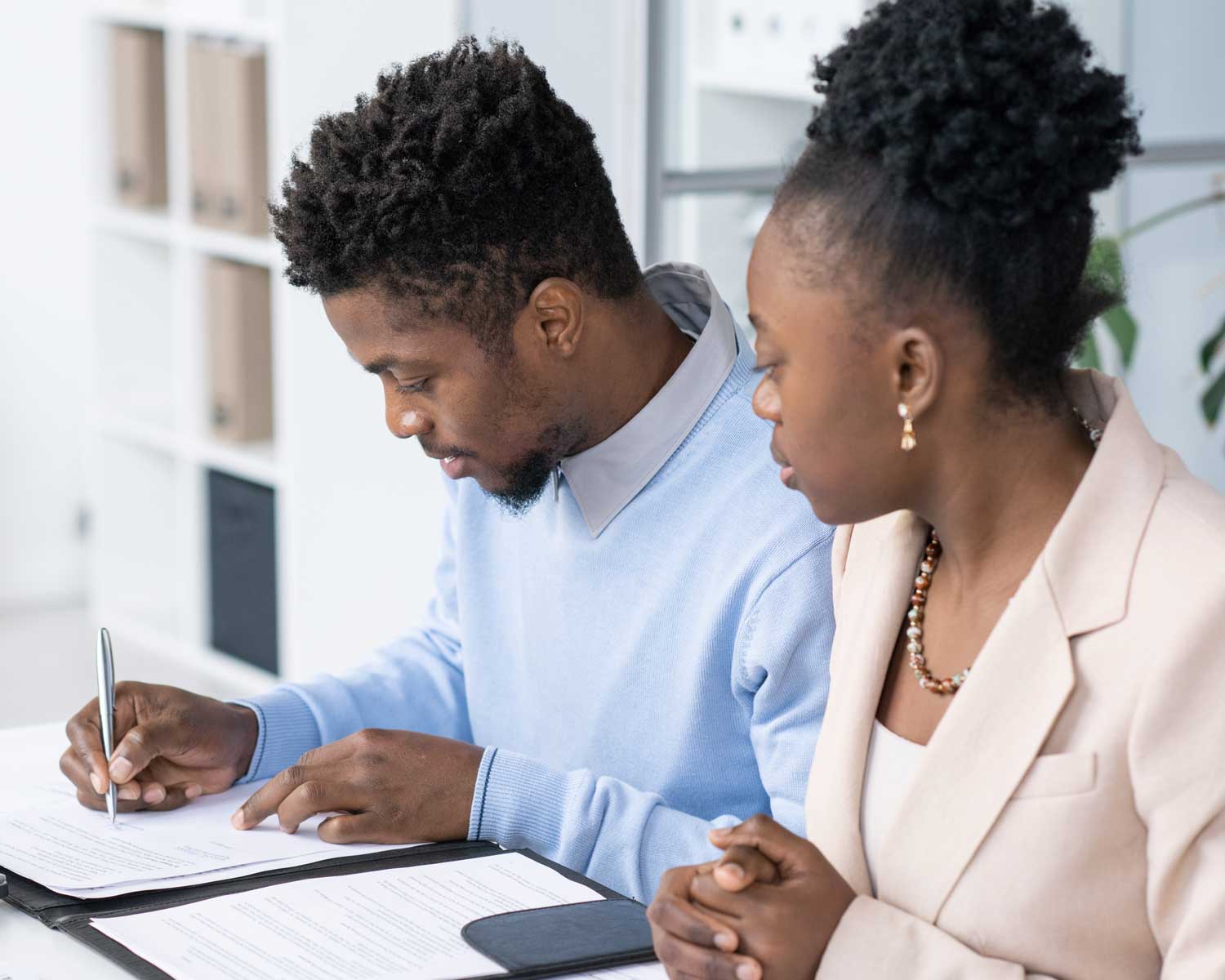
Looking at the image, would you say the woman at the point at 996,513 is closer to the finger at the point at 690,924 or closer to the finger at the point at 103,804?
the finger at the point at 690,924

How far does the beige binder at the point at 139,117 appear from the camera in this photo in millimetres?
3660

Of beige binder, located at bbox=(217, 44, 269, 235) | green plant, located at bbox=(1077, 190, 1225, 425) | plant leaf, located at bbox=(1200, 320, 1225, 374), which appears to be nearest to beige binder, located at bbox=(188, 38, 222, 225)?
beige binder, located at bbox=(217, 44, 269, 235)

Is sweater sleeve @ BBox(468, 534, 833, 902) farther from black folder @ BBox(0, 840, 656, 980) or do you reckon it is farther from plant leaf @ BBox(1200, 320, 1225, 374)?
plant leaf @ BBox(1200, 320, 1225, 374)

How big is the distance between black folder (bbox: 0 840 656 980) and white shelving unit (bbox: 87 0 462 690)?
1837mm

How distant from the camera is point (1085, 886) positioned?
92cm

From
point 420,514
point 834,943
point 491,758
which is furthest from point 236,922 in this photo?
point 420,514

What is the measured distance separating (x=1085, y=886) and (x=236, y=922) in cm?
53

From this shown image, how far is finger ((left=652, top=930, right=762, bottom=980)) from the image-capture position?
92 centimetres

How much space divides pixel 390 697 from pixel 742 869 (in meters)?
0.70

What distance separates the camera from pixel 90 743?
1322 mm

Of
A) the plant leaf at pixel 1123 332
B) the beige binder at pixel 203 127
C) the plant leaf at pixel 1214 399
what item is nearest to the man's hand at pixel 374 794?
the plant leaf at pixel 1123 332

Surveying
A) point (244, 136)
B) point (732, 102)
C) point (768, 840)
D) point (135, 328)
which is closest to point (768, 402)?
point (768, 840)

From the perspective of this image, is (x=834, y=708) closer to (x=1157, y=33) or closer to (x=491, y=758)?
(x=491, y=758)

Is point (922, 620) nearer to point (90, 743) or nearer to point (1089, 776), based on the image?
point (1089, 776)
